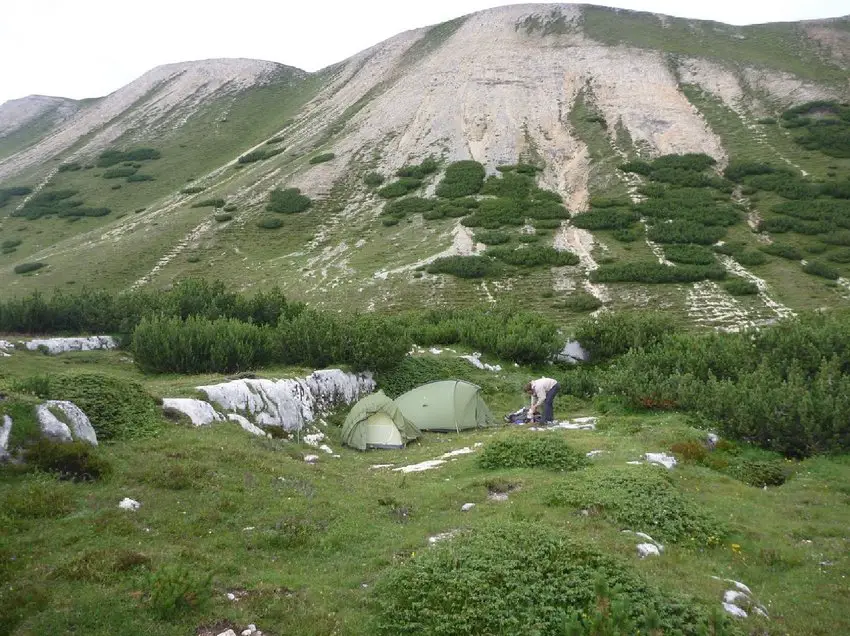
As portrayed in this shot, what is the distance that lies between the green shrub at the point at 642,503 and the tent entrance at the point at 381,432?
8055mm

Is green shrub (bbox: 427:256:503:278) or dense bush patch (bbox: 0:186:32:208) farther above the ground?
dense bush patch (bbox: 0:186:32:208)

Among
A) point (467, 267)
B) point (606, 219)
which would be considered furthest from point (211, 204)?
point (606, 219)

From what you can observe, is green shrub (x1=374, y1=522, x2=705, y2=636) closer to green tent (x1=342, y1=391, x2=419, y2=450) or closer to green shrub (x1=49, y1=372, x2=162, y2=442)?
green shrub (x1=49, y1=372, x2=162, y2=442)

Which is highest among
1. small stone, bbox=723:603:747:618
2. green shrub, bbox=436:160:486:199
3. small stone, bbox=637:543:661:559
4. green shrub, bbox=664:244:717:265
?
green shrub, bbox=436:160:486:199

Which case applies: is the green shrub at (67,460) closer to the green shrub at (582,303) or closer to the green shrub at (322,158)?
the green shrub at (582,303)

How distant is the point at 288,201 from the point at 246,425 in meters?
55.3

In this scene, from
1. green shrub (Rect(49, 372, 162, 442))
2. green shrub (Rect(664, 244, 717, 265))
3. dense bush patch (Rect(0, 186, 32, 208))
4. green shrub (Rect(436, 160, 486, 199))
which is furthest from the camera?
dense bush patch (Rect(0, 186, 32, 208))

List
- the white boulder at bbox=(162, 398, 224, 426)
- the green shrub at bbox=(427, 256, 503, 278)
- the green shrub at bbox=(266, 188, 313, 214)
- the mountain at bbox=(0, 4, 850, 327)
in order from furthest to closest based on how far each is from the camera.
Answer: the green shrub at bbox=(266, 188, 313, 214) → the green shrub at bbox=(427, 256, 503, 278) → the mountain at bbox=(0, 4, 850, 327) → the white boulder at bbox=(162, 398, 224, 426)

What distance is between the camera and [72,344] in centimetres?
2902

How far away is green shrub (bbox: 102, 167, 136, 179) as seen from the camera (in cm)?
8838

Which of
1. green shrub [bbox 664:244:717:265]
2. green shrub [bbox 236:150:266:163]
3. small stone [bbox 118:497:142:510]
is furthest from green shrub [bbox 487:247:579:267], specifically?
small stone [bbox 118:497:142:510]

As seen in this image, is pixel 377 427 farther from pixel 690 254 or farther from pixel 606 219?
pixel 606 219

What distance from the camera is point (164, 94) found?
119 metres

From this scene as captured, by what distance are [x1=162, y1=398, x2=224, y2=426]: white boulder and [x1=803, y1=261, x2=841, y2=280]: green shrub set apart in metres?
49.4
